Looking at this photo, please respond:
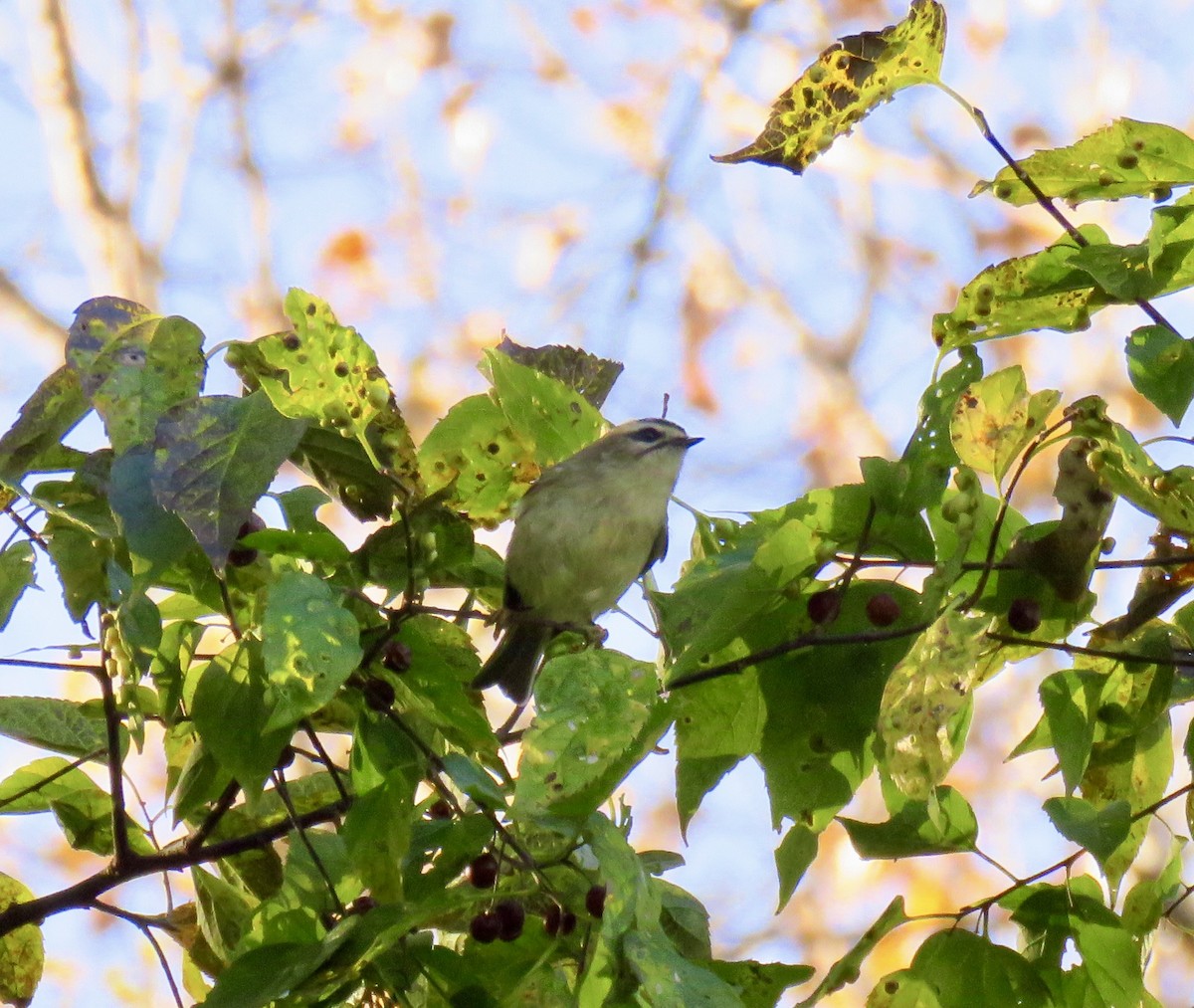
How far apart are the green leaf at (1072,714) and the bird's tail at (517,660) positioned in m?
2.03

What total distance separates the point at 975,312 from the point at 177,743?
1.17 meters

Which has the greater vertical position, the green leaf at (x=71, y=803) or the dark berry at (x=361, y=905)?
the green leaf at (x=71, y=803)

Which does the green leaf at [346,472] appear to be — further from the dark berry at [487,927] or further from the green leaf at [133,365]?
the dark berry at [487,927]

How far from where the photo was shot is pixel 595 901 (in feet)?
4.83

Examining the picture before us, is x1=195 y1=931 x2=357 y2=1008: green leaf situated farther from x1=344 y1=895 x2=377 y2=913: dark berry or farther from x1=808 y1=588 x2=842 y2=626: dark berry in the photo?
x1=808 y1=588 x2=842 y2=626: dark berry

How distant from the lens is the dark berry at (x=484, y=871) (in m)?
1.53

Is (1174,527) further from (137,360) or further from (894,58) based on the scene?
(137,360)

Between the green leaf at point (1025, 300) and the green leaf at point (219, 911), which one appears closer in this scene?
the green leaf at point (1025, 300)

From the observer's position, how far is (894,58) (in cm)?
164

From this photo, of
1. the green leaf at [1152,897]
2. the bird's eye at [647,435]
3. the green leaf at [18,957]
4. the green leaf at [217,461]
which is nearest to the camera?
the green leaf at [217,461]

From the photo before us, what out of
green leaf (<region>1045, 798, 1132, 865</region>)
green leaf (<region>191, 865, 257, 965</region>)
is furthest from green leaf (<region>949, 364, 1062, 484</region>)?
green leaf (<region>191, 865, 257, 965</region>)

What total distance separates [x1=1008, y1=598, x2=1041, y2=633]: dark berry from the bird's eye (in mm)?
2132

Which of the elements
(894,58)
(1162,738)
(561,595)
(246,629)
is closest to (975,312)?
(894,58)

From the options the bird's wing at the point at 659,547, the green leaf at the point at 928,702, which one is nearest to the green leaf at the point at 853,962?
the green leaf at the point at 928,702
